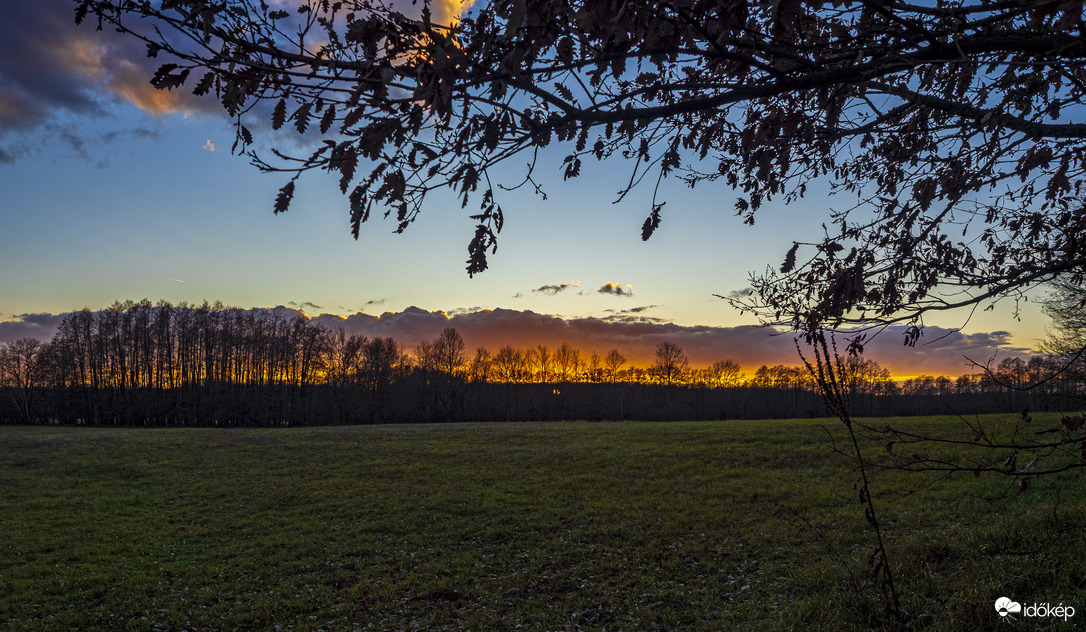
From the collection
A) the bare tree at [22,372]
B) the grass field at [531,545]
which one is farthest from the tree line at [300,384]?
the grass field at [531,545]

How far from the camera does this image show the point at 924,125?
16.4 feet

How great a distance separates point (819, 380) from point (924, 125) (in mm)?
2632

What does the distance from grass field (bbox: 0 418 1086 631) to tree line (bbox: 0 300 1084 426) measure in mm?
41636

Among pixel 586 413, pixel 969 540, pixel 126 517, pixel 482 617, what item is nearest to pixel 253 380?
pixel 586 413

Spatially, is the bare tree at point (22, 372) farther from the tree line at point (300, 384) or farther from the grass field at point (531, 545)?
the grass field at point (531, 545)

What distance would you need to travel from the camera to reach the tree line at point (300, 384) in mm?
59875

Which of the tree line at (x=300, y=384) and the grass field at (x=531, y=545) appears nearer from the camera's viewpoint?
the grass field at (x=531, y=545)

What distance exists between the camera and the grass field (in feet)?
24.2

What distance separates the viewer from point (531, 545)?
1246 cm

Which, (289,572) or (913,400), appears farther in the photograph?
(913,400)

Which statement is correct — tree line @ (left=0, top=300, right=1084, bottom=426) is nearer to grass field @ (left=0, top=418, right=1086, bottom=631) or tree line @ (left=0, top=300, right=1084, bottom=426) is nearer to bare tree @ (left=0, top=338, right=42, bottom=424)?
bare tree @ (left=0, top=338, right=42, bottom=424)

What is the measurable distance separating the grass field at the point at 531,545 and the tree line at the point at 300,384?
4164 cm

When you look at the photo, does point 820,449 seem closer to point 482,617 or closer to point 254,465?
point 482,617

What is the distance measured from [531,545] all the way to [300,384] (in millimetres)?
63497
